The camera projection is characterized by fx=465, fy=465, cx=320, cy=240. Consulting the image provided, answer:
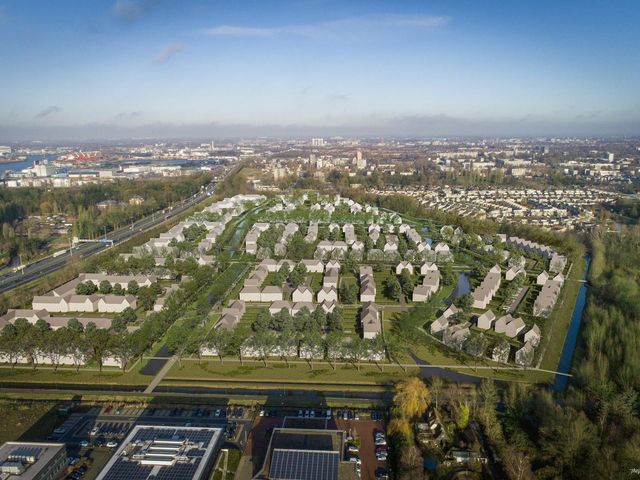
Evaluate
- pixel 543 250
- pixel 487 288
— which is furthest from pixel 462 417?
pixel 543 250

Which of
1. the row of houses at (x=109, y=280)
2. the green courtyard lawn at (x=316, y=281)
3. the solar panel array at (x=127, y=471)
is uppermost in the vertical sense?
the row of houses at (x=109, y=280)

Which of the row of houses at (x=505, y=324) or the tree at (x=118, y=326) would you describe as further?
the row of houses at (x=505, y=324)

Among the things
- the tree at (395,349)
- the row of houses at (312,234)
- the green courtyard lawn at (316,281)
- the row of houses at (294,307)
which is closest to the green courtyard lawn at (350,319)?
the row of houses at (294,307)

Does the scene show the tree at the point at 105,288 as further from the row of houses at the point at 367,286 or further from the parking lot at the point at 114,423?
the row of houses at the point at 367,286

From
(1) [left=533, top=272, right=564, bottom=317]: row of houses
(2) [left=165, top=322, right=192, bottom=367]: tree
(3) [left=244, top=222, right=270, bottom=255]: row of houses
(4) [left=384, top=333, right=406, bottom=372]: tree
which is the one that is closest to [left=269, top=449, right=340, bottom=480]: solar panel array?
(4) [left=384, top=333, right=406, bottom=372]: tree

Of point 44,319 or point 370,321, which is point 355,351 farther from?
point 44,319

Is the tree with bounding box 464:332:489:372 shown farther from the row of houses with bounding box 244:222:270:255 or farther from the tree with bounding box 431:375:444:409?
the row of houses with bounding box 244:222:270:255
